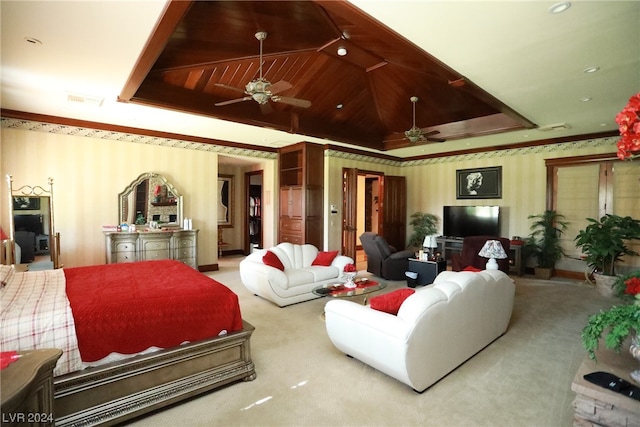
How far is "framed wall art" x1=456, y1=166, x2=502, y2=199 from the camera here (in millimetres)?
7359

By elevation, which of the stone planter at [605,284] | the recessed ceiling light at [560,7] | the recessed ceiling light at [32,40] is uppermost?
the recessed ceiling light at [32,40]

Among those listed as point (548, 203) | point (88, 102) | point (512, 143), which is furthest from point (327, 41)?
point (548, 203)

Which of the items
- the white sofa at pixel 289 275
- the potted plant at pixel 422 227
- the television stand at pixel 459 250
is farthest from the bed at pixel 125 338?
the potted plant at pixel 422 227

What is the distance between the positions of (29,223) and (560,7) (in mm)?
6473

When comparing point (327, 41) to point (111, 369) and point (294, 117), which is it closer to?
point (294, 117)

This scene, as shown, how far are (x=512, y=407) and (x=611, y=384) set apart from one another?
72 centimetres

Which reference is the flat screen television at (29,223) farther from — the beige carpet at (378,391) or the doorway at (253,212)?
the doorway at (253,212)

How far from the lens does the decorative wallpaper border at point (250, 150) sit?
197 inches

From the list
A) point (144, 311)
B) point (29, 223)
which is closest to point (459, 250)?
point (144, 311)

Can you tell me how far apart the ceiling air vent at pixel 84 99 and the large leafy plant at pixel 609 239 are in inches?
298

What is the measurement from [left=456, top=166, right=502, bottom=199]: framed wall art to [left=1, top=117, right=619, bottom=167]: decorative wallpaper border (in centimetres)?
35

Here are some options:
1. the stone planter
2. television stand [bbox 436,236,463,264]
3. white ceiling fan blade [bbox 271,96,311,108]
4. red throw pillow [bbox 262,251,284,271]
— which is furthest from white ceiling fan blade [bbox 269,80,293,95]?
the stone planter

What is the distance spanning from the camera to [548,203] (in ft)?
21.7

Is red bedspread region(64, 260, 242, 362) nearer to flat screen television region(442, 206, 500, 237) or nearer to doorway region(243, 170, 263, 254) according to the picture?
doorway region(243, 170, 263, 254)
